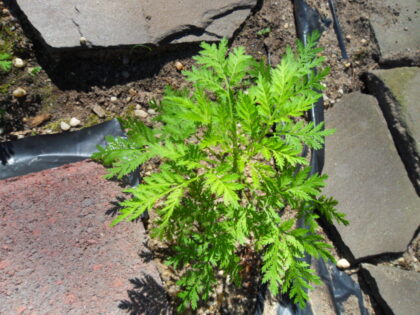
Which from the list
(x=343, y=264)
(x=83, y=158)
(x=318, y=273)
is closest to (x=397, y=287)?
(x=343, y=264)

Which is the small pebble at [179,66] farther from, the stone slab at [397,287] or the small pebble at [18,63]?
the stone slab at [397,287]

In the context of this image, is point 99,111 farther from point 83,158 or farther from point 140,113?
point 83,158

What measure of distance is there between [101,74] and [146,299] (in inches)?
68.6

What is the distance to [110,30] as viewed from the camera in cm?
282

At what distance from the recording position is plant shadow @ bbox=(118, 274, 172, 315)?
6.91ft

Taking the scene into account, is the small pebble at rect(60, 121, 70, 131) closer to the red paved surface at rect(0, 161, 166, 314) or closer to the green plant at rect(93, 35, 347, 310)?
the red paved surface at rect(0, 161, 166, 314)

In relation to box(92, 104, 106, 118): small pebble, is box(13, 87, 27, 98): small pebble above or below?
above

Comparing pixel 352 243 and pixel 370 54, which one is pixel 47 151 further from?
pixel 370 54

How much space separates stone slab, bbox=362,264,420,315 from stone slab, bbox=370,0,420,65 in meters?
1.87

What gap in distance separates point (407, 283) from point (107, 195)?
93.5 inches

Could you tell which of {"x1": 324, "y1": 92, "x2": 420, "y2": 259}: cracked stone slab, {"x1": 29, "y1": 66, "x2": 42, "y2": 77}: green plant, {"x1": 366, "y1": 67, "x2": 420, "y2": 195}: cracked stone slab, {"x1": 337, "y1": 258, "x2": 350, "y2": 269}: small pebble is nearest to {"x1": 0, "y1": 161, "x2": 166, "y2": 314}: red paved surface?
{"x1": 29, "y1": 66, "x2": 42, "y2": 77}: green plant

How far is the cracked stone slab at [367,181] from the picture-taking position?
116 inches

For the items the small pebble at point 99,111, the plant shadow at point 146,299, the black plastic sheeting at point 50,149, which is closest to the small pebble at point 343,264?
the plant shadow at point 146,299

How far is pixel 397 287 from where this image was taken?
112 inches
